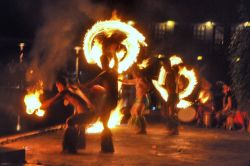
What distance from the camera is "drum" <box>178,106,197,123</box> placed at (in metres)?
23.0

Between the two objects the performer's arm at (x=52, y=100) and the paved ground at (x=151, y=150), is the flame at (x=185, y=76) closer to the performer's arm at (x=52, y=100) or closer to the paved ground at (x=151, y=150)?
the paved ground at (x=151, y=150)

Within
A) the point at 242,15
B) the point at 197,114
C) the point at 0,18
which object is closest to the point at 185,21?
the point at 0,18

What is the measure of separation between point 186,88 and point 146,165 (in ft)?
33.9

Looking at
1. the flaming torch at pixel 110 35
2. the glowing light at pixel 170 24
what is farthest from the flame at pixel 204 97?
the glowing light at pixel 170 24

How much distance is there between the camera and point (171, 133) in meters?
18.4

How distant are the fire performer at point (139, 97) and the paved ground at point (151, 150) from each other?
1.12 ft

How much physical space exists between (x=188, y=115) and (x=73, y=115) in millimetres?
10544

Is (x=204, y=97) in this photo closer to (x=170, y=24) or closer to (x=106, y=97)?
(x=106, y=97)

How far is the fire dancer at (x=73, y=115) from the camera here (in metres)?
13.1

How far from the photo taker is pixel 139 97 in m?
18.4

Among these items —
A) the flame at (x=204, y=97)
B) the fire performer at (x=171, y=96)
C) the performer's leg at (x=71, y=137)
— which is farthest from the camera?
the flame at (x=204, y=97)

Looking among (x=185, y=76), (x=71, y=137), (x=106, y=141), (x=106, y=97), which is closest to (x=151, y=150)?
(x=106, y=141)

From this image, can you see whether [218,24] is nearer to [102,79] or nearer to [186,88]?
[186,88]

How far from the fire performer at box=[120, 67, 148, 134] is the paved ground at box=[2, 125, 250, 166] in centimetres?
34
